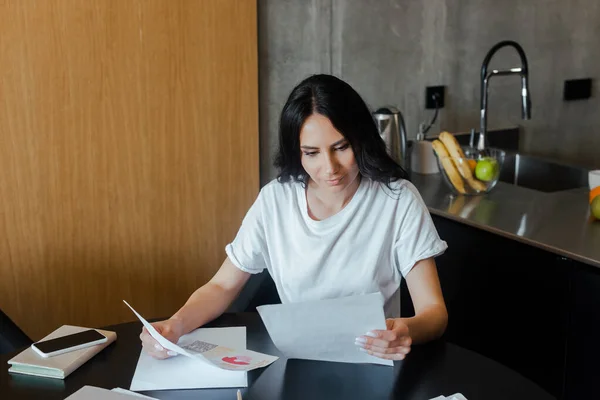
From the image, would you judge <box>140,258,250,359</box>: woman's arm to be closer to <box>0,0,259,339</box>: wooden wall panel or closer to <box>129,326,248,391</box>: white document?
<box>129,326,248,391</box>: white document

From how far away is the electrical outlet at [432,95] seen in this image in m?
2.94

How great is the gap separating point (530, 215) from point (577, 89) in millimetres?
1366

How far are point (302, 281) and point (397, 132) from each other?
110cm

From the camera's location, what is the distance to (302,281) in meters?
1.63

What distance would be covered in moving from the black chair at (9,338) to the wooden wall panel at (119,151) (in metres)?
0.63

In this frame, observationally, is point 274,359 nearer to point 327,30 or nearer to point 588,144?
point 327,30

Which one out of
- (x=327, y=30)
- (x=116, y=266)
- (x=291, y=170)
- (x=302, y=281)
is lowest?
(x=116, y=266)

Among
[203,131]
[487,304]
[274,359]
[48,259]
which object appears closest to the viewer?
[274,359]

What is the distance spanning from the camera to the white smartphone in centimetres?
136

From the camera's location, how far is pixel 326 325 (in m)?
1.30

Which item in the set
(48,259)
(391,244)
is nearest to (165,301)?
(48,259)

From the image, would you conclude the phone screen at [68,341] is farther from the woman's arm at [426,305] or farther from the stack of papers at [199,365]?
the woman's arm at [426,305]

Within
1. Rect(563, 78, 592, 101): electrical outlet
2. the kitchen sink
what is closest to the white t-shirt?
the kitchen sink

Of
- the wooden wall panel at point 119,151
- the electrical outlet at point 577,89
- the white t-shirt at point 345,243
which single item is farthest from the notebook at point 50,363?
the electrical outlet at point 577,89
